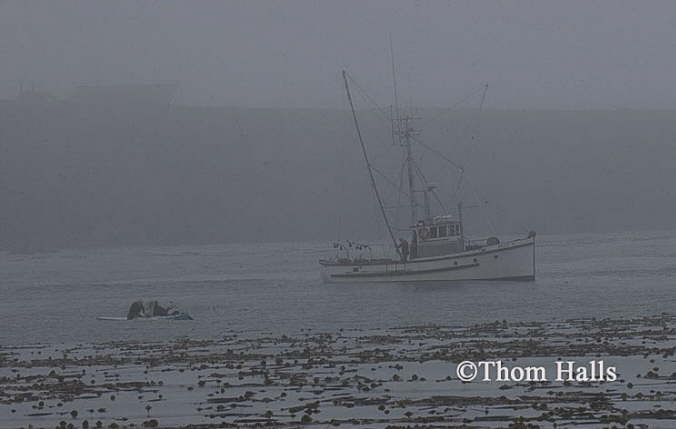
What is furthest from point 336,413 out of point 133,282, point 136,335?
point 133,282

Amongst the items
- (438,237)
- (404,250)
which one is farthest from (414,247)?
(438,237)

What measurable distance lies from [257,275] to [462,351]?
345 feet

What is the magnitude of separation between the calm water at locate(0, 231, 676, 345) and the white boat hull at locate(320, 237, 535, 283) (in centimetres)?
143

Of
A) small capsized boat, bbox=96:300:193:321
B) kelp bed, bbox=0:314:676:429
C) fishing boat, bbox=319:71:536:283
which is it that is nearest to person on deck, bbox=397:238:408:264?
fishing boat, bbox=319:71:536:283

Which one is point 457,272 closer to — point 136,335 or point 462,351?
point 136,335

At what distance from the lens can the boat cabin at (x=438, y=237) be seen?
105562 mm

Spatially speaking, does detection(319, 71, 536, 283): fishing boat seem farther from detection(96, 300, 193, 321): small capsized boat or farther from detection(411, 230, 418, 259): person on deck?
detection(96, 300, 193, 321): small capsized boat

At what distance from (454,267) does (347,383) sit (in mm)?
67119

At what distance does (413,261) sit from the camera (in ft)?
352

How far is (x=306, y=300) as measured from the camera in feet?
319

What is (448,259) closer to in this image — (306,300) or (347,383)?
(306,300)

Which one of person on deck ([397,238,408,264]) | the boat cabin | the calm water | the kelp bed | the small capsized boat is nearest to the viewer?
the kelp bed

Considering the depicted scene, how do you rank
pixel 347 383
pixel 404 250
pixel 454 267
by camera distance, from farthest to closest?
pixel 404 250 < pixel 454 267 < pixel 347 383

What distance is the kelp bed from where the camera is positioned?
3162cm
